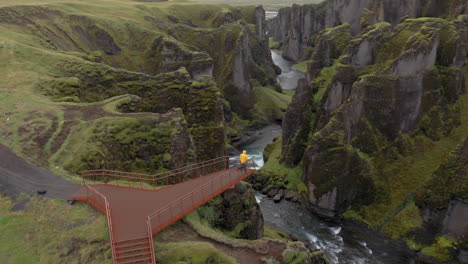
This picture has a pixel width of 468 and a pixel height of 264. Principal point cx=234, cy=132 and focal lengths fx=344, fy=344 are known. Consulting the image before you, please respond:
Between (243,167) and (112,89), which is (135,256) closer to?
(243,167)

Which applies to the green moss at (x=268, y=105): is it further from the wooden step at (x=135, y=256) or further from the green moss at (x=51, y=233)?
the wooden step at (x=135, y=256)

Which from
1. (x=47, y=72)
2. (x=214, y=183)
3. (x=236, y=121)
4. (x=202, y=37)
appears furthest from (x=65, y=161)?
(x=202, y=37)

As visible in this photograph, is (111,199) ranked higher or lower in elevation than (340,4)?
lower

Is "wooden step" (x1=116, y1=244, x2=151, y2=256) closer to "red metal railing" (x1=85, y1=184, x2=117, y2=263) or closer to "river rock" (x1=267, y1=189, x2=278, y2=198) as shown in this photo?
"red metal railing" (x1=85, y1=184, x2=117, y2=263)

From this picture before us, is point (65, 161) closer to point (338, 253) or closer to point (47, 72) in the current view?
point (47, 72)

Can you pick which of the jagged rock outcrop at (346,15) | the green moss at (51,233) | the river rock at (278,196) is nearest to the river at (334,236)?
the river rock at (278,196)

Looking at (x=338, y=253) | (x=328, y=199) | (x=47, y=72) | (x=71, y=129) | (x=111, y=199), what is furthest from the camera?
(x=328, y=199)
